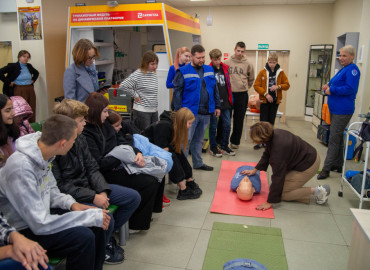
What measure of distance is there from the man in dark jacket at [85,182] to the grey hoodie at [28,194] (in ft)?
1.23

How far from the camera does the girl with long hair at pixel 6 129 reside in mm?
2097

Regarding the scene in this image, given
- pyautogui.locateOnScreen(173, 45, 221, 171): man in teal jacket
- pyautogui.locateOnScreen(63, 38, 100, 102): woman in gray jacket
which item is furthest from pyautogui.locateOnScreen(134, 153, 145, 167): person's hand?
pyautogui.locateOnScreen(173, 45, 221, 171): man in teal jacket

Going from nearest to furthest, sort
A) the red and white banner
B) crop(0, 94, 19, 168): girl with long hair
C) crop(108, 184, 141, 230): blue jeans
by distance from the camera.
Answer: crop(0, 94, 19, 168): girl with long hair → crop(108, 184, 141, 230): blue jeans → the red and white banner

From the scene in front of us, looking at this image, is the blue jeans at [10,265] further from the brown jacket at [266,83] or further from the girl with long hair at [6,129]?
the brown jacket at [266,83]

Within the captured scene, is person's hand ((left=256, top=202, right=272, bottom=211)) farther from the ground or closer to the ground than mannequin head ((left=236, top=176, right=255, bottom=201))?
closer to the ground

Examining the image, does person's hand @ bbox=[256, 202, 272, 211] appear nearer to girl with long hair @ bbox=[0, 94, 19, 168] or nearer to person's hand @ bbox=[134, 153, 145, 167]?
person's hand @ bbox=[134, 153, 145, 167]

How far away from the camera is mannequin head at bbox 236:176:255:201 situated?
342 cm

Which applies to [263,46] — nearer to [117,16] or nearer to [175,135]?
[117,16]

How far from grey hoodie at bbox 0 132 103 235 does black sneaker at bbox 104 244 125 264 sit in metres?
0.69

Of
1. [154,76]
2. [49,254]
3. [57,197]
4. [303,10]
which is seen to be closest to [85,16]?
[154,76]

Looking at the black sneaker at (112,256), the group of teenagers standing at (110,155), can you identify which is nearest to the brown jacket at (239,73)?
the group of teenagers standing at (110,155)

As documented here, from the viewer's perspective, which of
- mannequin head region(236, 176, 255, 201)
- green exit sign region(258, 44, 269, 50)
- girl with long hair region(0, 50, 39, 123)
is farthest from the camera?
green exit sign region(258, 44, 269, 50)

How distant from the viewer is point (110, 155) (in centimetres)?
261

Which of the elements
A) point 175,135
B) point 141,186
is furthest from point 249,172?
point 141,186
